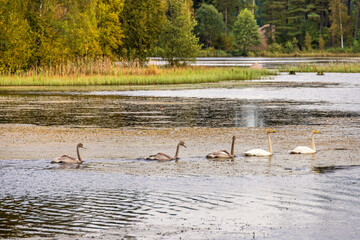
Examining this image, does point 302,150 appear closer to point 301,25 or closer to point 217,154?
point 217,154

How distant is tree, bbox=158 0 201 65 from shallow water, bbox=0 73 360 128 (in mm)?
23108

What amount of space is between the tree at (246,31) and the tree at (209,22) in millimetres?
4881

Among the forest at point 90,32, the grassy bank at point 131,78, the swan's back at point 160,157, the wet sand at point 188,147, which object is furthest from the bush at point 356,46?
the swan's back at point 160,157

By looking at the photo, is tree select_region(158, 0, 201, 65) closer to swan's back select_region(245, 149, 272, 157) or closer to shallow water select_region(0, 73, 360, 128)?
shallow water select_region(0, 73, 360, 128)

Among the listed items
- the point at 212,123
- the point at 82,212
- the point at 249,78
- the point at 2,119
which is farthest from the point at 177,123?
the point at 249,78

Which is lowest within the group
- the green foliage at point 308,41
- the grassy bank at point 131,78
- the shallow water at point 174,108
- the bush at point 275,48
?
the shallow water at point 174,108

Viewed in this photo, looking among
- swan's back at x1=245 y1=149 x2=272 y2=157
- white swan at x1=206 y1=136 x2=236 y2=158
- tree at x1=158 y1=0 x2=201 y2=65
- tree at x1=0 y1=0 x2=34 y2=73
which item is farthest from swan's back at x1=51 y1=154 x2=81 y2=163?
tree at x1=158 y1=0 x2=201 y2=65

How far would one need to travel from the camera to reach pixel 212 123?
25172 mm

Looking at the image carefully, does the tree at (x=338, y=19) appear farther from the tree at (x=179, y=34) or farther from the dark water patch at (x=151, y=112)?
the dark water patch at (x=151, y=112)

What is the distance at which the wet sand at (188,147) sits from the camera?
15430mm

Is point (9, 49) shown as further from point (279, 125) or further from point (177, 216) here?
point (177, 216)

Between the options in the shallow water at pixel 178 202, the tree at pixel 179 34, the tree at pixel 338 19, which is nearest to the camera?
the shallow water at pixel 178 202

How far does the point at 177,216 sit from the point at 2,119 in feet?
57.2

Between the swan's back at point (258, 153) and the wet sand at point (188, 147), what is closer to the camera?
the wet sand at point (188, 147)
